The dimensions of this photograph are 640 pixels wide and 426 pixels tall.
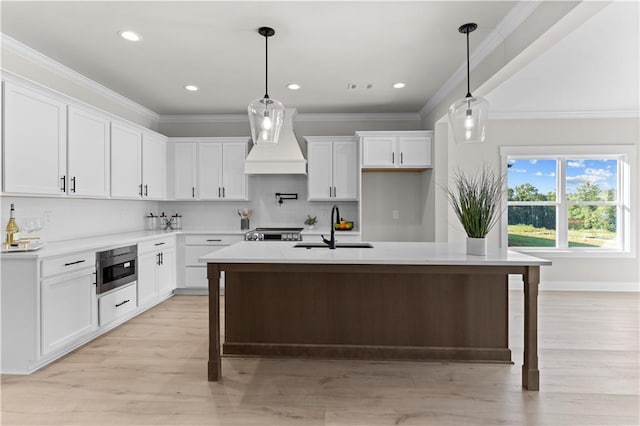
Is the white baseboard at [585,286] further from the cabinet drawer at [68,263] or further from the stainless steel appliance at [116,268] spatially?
the cabinet drawer at [68,263]

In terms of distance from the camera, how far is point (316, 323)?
117 inches

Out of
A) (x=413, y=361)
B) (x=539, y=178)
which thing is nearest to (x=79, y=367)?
(x=413, y=361)

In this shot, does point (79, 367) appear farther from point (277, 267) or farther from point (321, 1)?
point (321, 1)

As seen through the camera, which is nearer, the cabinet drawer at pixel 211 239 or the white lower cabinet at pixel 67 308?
the white lower cabinet at pixel 67 308

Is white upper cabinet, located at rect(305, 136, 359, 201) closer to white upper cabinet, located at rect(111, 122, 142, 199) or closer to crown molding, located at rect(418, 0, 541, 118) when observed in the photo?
crown molding, located at rect(418, 0, 541, 118)

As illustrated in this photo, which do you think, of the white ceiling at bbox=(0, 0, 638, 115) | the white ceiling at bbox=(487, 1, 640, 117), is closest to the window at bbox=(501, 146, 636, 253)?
the white ceiling at bbox=(487, 1, 640, 117)

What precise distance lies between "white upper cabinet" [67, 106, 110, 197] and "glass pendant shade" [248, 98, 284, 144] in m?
1.91

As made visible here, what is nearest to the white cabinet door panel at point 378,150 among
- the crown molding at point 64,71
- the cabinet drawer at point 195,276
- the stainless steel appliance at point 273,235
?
the stainless steel appliance at point 273,235

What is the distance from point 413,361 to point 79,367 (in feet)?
8.46

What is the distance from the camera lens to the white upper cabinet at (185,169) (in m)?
5.43

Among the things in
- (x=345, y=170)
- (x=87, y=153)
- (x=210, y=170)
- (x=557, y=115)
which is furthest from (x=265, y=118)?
(x=557, y=115)

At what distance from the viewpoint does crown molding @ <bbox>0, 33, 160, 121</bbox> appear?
3.16 m

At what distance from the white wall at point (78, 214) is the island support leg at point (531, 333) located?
4.07 m

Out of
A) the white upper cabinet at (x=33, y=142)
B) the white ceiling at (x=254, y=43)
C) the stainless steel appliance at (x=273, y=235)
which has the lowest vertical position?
the stainless steel appliance at (x=273, y=235)
